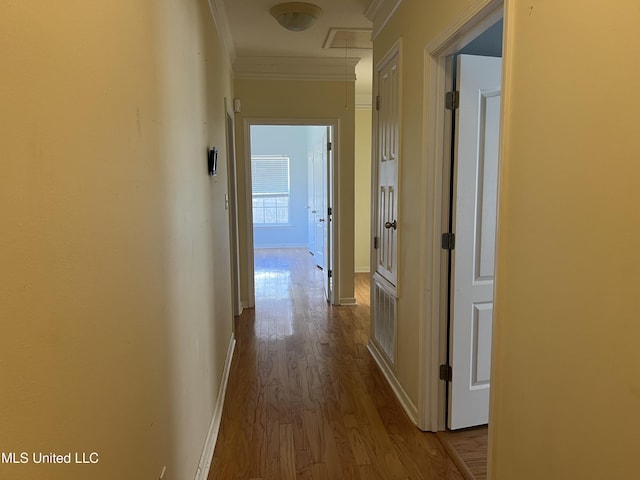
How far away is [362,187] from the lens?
640 centimetres

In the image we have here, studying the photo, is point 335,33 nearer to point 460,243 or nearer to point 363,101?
point 460,243

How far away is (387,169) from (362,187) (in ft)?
11.4

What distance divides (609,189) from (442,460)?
65.0 inches

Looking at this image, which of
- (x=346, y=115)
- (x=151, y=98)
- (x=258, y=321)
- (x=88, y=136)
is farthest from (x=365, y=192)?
(x=88, y=136)

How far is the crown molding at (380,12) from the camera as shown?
268 cm

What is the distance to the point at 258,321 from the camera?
168 inches

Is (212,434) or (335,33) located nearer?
(212,434)

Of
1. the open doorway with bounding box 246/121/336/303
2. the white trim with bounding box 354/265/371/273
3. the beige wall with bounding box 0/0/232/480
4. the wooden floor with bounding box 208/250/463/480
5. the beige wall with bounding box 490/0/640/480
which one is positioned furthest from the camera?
the open doorway with bounding box 246/121/336/303

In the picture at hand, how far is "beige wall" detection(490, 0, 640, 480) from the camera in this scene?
Result: 97 centimetres

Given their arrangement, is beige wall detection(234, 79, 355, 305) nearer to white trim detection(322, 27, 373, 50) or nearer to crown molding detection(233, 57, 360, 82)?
crown molding detection(233, 57, 360, 82)

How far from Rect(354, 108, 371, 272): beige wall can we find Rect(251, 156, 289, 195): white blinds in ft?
9.56

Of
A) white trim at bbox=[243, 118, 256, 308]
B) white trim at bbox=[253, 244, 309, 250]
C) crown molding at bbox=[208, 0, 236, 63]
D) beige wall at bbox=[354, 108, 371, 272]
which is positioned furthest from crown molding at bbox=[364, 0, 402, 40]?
white trim at bbox=[253, 244, 309, 250]

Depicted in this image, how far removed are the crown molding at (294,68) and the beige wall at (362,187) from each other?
70.0 inches

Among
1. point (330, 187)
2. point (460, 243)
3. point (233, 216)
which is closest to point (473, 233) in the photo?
point (460, 243)
